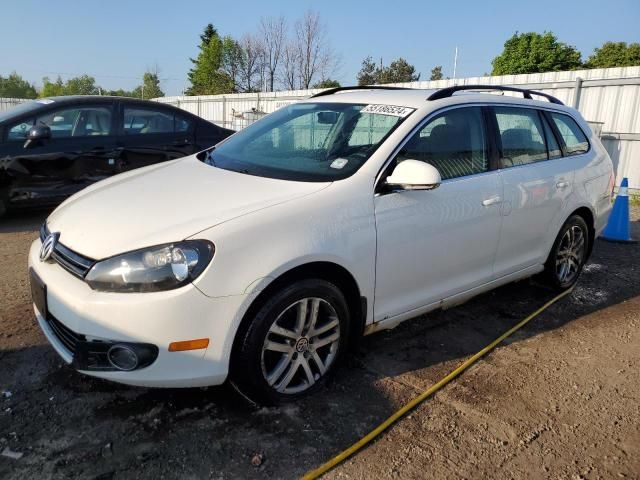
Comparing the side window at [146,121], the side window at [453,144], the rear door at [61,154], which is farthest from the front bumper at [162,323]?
the side window at [146,121]

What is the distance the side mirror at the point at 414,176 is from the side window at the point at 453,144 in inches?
7.4

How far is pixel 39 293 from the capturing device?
265cm

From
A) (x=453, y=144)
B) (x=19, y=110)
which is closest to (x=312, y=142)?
(x=453, y=144)

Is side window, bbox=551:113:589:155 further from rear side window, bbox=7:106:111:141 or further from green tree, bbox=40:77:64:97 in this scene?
green tree, bbox=40:77:64:97

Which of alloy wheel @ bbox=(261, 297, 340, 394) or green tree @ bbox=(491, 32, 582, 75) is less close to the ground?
green tree @ bbox=(491, 32, 582, 75)

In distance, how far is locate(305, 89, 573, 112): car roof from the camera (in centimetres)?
332

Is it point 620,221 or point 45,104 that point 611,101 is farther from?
point 45,104

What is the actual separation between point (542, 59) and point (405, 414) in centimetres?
4503

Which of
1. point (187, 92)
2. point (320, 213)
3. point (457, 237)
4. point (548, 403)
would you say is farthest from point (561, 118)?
point (187, 92)

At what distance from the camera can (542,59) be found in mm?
41312

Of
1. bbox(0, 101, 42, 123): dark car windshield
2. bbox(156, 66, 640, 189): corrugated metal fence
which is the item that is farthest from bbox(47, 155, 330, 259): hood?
bbox(156, 66, 640, 189): corrugated metal fence

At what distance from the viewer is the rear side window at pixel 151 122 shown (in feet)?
21.8

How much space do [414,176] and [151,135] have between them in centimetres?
497

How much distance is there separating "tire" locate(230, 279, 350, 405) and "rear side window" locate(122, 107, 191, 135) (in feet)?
16.2
